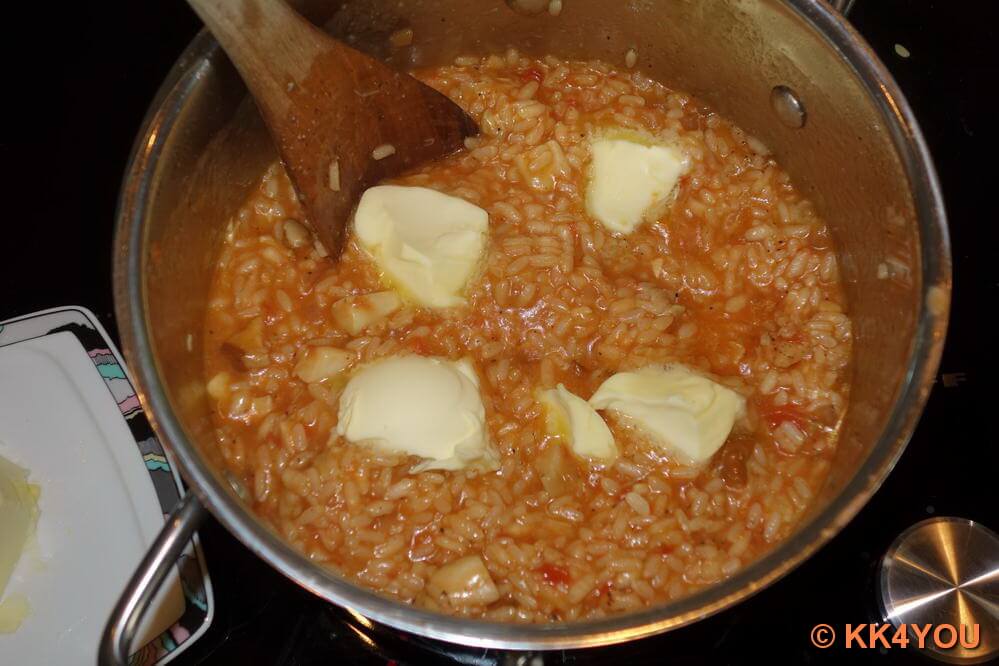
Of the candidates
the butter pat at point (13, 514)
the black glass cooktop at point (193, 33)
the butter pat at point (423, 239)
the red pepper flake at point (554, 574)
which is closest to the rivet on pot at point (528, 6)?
the butter pat at point (423, 239)

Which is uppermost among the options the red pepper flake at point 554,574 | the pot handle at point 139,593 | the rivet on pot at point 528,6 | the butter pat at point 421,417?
the rivet on pot at point 528,6

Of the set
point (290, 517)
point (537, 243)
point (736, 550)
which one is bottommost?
point (290, 517)

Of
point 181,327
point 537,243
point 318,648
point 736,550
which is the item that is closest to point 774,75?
point 537,243

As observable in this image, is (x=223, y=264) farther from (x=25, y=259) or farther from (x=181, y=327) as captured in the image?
(x=25, y=259)

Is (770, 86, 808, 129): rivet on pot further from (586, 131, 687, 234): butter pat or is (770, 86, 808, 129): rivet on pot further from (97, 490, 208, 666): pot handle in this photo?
(97, 490, 208, 666): pot handle

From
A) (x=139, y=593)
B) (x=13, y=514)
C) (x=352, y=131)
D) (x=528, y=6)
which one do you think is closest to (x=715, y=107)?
(x=528, y=6)

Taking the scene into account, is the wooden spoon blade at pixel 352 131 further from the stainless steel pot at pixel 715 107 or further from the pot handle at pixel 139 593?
the pot handle at pixel 139 593
